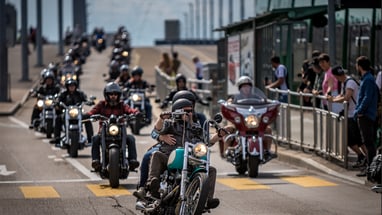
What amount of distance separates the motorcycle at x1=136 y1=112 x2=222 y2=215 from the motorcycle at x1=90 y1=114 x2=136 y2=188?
4142 millimetres

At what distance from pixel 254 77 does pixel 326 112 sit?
903cm

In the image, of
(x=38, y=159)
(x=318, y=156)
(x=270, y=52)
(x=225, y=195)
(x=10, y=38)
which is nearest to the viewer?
(x=225, y=195)

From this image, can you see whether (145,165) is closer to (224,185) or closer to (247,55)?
(224,185)

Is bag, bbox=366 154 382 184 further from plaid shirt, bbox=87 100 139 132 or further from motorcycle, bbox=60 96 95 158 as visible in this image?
motorcycle, bbox=60 96 95 158

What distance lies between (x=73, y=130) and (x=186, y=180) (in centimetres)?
1145

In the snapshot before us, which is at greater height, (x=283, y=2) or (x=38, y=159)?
(x=283, y=2)

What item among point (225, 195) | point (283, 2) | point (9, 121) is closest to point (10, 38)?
point (9, 121)

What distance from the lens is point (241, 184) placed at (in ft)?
61.7

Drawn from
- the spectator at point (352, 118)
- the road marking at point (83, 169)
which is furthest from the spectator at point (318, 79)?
the road marking at point (83, 169)

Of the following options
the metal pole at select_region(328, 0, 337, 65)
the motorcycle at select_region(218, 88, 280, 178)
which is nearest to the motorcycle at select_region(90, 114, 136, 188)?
the motorcycle at select_region(218, 88, 280, 178)

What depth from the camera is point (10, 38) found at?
44625 mm

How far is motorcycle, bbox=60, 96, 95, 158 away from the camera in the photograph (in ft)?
80.0

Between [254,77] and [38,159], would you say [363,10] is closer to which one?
[254,77]

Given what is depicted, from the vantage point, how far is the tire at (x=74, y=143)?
2433cm
